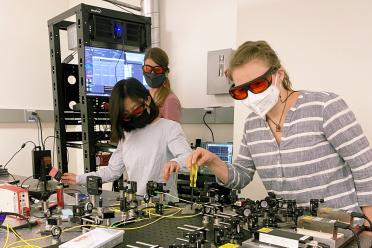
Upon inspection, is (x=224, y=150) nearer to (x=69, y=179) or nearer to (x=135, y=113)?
(x=135, y=113)

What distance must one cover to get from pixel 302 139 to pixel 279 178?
0.17 metres

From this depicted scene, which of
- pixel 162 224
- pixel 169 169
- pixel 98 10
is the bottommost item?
pixel 162 224

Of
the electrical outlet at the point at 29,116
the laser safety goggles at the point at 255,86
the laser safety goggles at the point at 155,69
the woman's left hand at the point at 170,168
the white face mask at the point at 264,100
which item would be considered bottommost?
the woman's left hand at the point at 170,168

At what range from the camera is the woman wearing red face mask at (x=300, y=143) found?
1074 mm

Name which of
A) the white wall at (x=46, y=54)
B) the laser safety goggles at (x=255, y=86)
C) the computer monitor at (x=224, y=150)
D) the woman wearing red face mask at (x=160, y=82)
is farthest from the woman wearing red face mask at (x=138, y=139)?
the white wall at (x=46, y=54)

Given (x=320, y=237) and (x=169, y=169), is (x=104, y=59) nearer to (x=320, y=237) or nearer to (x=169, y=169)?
(x=169, y=169)

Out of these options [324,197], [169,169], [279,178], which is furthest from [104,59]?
[324,197]

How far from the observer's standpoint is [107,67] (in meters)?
2.17

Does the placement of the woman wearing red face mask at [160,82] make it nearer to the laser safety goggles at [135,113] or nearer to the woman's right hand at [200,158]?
the laser safety goggles at [135,113]

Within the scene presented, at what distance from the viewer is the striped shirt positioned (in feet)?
3.50

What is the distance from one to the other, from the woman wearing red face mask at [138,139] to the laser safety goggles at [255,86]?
52 centimetres

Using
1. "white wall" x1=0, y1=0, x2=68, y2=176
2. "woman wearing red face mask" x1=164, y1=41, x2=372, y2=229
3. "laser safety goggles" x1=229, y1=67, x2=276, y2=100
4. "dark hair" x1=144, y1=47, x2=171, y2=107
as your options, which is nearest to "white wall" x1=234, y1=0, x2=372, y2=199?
"dark hair" x1=144, y1=47, x2=171, y2=107

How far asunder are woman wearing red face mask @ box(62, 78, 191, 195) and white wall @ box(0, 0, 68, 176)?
6.63 ft

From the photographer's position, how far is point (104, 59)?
2.14 meters
